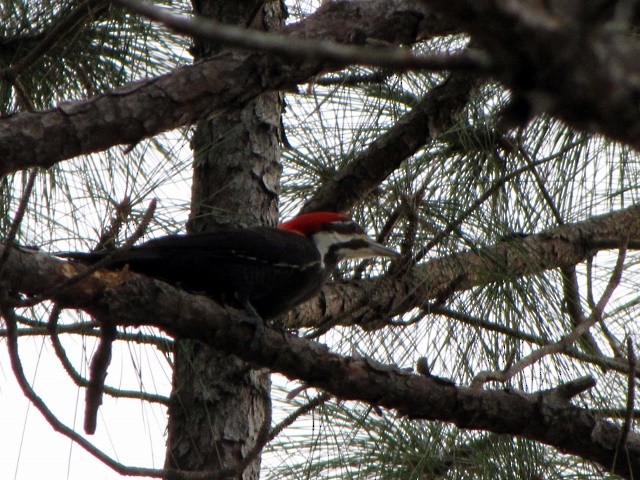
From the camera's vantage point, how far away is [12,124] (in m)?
2.11

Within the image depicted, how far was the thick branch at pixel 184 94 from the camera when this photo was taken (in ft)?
7.00

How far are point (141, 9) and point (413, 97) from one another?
294cm

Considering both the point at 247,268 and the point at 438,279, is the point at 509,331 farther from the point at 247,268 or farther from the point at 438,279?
the point at 247,268

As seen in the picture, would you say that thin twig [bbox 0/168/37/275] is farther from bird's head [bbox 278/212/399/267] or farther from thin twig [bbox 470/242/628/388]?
bird's head [bbox 278/212/399/267]

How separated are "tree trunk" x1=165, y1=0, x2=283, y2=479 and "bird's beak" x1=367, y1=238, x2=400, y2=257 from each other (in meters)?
0.41

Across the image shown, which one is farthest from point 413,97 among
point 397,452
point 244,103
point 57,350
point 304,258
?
point 57,350

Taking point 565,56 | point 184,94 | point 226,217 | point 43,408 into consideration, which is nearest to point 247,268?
point 226,217

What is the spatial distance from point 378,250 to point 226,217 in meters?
0.60

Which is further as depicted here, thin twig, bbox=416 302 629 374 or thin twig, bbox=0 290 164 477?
thin twig, bbox=416 302 629 374

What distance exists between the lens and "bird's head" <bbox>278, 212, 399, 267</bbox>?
3266 mm

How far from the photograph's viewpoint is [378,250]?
10.4ft

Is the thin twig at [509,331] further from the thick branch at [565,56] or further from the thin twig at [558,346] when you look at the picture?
the thick branch at [565,56]

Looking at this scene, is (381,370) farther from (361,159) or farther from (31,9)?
(31,9)

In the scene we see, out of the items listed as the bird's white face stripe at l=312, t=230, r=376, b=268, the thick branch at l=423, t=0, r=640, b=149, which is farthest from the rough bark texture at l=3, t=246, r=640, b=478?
the thick branch at l=423, t=0, r=640, b=149
